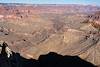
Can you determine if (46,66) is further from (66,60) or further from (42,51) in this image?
(42,51)

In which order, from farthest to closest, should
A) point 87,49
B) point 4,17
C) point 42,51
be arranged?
point 4,17 < point 42,51 < point 87,49

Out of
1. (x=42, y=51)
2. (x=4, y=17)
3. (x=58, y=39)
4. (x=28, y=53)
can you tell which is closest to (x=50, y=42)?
(x=58, y=39)

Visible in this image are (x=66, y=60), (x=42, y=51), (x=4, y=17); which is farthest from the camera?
(x=4, y=17)

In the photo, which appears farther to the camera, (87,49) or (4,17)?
(4,17)

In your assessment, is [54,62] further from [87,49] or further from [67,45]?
[67,45]

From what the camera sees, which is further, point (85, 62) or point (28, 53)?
point (28, 53)

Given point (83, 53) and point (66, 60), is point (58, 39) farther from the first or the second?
point (66, 60)

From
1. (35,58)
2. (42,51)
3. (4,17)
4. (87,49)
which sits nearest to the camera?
(35,58)

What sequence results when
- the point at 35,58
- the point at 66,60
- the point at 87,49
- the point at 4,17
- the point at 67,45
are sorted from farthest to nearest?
the point at 4,17
the point at 67,45
the point at 87,49
the point at 35,58
the point at 66,60

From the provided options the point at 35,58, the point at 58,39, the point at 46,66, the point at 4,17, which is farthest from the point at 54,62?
the point at 4,17
